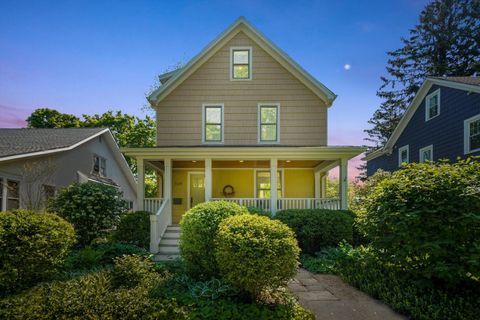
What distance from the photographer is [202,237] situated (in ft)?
18.5

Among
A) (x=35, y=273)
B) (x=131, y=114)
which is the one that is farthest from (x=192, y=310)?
(x=131, y=114)

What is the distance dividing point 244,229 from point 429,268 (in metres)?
3.42

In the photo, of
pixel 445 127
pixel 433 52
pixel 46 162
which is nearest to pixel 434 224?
pixel 445 127

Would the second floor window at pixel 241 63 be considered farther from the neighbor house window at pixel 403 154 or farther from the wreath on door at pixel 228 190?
A: the neighbor house window at pixel 403 154

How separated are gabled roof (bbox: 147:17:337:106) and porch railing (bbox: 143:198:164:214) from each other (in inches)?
181

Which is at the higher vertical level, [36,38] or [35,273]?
[36,38]

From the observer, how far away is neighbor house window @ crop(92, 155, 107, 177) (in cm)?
1698

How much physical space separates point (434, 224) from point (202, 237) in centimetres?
410

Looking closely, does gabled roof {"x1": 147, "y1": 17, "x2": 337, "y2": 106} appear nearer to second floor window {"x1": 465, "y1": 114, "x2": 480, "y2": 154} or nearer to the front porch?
the front porch

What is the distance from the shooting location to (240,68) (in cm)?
1410

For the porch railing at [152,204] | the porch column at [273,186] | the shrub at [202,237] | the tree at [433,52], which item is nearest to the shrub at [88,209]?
the porch railing at [152,204]

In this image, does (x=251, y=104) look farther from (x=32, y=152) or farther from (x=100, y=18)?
(x=32, y=152)

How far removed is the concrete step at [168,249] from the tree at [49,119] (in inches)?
977

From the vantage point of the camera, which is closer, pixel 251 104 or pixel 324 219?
pixel 324 219
